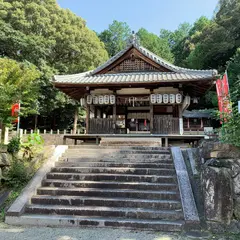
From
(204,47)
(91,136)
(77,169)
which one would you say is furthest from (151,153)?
(204,47)

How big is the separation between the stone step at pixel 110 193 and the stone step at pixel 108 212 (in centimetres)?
49

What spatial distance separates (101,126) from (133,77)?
3193 mm

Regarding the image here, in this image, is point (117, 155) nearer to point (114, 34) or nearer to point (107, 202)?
point (107, 202)

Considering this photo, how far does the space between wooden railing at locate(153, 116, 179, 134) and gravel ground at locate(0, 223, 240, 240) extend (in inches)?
305

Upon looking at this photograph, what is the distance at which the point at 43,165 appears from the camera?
704cm

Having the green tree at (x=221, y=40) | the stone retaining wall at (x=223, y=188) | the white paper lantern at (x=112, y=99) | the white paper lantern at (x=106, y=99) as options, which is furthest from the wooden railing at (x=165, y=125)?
the green tree at (x=221, y=40)

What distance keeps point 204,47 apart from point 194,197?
30.8 m

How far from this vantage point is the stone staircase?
4863 mm

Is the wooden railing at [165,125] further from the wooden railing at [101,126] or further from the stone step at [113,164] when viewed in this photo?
the stone step at [113,164]

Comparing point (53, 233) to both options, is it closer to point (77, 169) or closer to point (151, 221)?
point (151, 221)

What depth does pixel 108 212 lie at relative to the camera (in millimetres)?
5070

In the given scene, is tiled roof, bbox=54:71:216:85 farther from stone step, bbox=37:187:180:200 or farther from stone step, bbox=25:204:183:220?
stone step, bbox=25:204:183:220

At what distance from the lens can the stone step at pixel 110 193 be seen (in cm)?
558

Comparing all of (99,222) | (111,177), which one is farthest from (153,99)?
(99,222)
